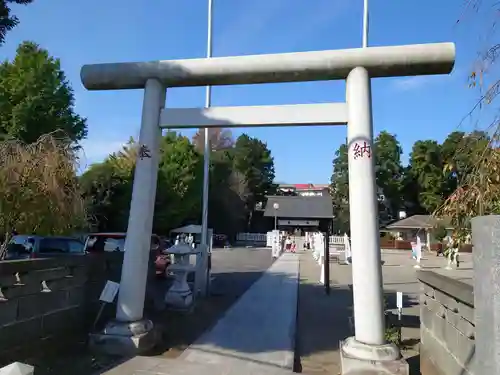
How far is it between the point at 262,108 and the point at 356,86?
147 centimetres

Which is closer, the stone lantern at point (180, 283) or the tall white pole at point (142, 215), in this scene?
the tall white pole at point (142, 215)

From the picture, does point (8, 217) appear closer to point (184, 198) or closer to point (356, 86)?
point (356, 86)

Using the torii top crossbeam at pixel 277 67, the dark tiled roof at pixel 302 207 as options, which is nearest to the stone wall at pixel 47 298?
the torii top crossbeam at pixel 277 67

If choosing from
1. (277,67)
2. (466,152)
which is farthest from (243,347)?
(466,152)

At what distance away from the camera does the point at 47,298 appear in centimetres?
627

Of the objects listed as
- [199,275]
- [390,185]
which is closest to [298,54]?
[199,275]

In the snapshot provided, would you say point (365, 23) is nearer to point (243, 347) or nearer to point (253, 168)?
point (243, 347)

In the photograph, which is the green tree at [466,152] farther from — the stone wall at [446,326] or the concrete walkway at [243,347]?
Result: the concrete walkway at [243,347]

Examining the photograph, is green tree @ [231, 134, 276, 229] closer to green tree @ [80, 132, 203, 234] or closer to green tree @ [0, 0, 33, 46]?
green tree @ [80, 132, 203, 234]

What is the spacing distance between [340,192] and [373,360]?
5393cm

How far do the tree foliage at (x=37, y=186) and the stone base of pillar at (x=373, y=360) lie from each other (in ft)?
17.2

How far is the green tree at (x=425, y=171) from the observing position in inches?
2024

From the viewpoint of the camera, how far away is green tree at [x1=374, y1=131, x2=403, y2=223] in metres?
57.8

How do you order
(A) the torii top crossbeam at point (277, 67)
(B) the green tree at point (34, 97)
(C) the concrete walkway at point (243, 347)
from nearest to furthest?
(C) the concrete walkway at point (243, 347), (A) the torii top crossbeam at point (277, 67), (B) the green tree at point (34, 97)
